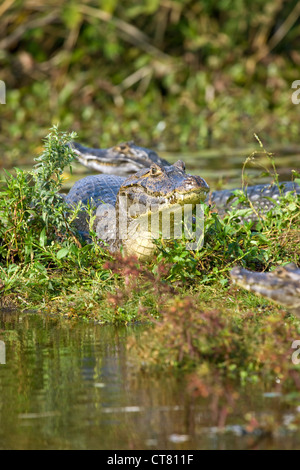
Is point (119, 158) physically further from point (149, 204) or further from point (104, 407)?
point (104, 407)

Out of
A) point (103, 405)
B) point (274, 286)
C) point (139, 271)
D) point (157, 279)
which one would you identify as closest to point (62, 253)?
point (139, 271)

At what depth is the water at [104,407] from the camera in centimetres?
321

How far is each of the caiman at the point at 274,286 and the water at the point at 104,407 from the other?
0.75 metres

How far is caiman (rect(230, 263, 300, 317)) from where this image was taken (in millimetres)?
4406

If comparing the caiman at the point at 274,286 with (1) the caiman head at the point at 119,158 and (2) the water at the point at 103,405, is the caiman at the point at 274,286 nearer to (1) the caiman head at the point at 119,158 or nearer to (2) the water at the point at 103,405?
(2) the water at the point at 103,405

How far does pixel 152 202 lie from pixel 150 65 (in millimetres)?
10215

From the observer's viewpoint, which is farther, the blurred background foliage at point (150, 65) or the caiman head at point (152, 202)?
the blurred background foliage at point (150, 65)

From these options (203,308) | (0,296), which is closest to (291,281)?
(203,308)

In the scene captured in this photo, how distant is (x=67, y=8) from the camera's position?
15102 millimetres

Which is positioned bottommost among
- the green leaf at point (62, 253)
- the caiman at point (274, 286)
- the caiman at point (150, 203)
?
the caiman at point (274, 286)

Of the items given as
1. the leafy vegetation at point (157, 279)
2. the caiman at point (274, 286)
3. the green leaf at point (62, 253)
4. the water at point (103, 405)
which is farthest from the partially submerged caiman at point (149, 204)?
the water at point (103, 405)

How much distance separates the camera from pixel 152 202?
5.69 metres

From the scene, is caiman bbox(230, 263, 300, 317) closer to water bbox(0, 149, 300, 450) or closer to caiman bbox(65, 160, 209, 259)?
water bbox(0, 149, 300, 450)

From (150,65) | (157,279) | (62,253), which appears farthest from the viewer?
(150,65)
